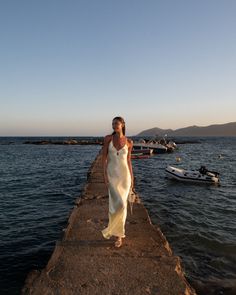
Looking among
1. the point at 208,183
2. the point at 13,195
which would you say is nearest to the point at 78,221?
the point at 13,195

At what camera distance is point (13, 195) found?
59.2 feet

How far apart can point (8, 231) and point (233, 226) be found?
9.13 m

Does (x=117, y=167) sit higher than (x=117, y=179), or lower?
higher

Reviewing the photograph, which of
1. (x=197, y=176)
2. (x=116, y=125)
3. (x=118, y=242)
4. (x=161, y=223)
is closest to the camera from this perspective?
(x=116, y=125)

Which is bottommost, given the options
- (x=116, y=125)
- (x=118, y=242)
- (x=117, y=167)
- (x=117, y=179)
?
(x=118, y=242)

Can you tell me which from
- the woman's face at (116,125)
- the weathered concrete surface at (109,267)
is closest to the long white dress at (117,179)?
the woman's face at (116,125)

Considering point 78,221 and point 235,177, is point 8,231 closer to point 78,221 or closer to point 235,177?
point 78,221

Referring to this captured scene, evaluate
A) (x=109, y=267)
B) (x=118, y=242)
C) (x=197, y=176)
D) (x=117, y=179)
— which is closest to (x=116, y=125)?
(x=117, y=179)

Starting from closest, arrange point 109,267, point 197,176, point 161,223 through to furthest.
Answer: point 109,267, point 161,223, point 197,176

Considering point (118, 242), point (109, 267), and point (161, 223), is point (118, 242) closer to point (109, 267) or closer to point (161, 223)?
point (109, 267)

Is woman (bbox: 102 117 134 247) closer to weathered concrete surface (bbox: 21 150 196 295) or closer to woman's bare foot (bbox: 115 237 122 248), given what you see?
woman's bare foot (bbox: 115 237 122 248)

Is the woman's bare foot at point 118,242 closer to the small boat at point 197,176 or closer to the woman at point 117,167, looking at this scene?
the woman at point 117,167

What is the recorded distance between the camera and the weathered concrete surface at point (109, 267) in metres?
5.04

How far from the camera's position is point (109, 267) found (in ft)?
18.7
